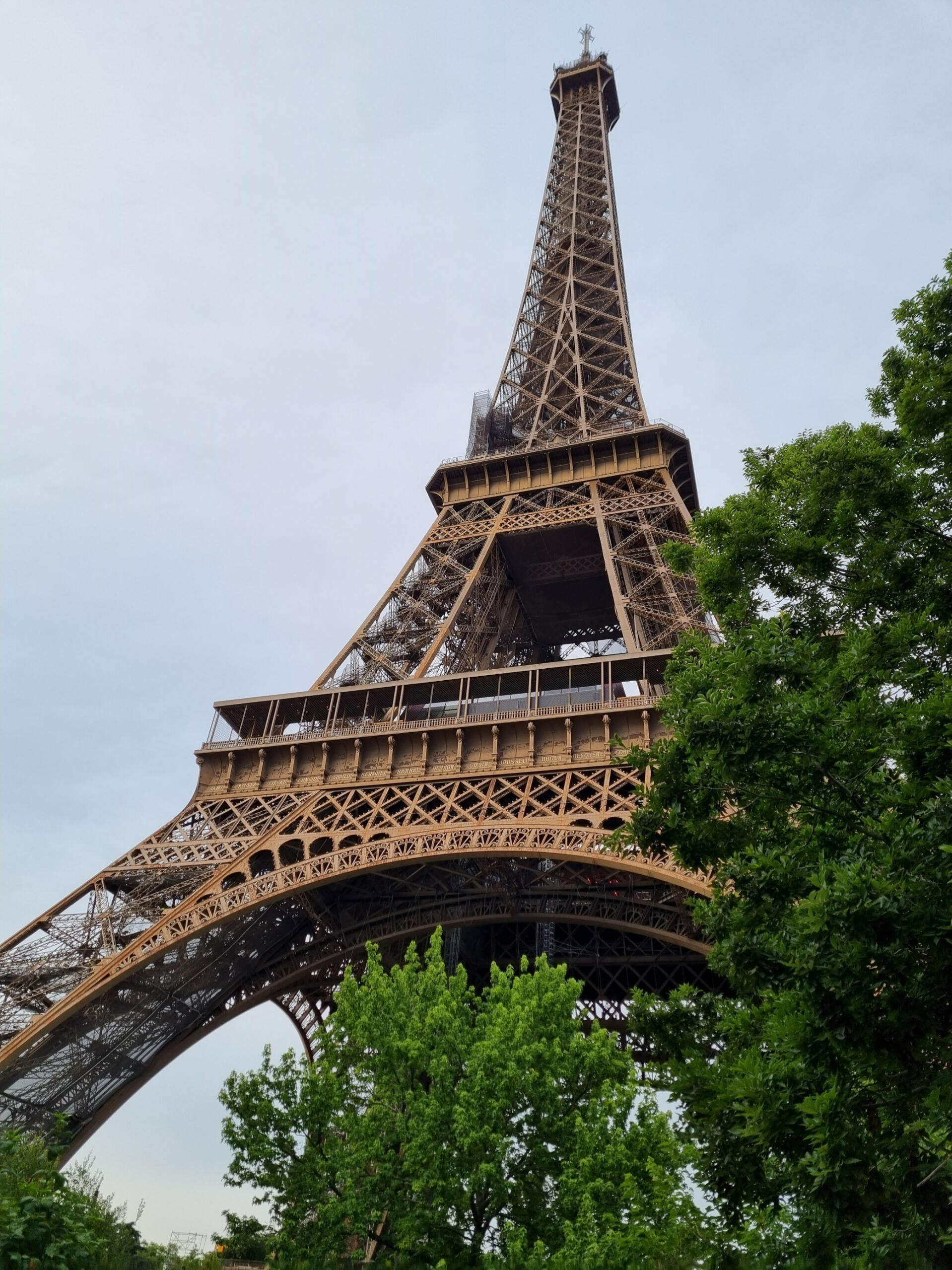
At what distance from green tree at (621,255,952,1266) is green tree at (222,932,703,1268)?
13.9ft

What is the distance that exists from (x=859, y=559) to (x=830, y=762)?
2967mm

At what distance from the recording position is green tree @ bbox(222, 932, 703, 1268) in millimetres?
13047

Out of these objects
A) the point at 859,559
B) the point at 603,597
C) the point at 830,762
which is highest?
the point at 603,597

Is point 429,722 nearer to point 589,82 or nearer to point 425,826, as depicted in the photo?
point 425,826

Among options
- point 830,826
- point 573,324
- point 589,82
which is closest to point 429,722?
point 830,826

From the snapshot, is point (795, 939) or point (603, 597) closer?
point (795, 939)

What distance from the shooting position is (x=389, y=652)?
92.1ft

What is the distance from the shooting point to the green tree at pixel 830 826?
6.60 metres

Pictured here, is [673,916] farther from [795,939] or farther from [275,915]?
[795,939]

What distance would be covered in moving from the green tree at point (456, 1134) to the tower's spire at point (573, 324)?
2268 cm

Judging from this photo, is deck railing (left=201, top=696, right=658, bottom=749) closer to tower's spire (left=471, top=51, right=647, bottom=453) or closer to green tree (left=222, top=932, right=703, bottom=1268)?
green tree (left=222, top=932, right=703, bottom=1268)

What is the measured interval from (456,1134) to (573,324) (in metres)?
34.1

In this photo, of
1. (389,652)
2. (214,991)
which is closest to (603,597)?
(389,652)

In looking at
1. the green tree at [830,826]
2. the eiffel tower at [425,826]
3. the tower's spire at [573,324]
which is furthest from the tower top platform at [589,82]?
the green tree at [830,826]
